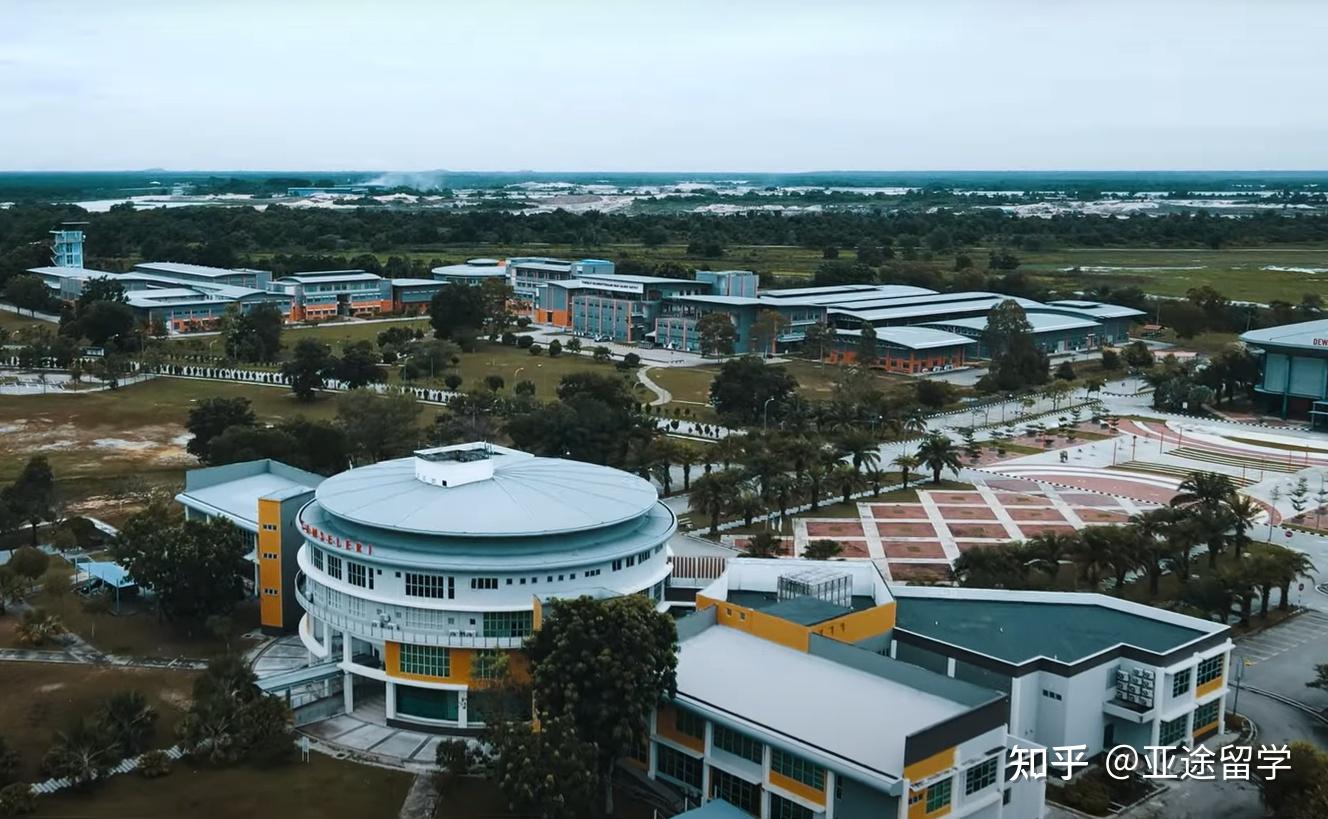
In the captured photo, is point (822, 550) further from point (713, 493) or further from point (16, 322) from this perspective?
point (16, 322)

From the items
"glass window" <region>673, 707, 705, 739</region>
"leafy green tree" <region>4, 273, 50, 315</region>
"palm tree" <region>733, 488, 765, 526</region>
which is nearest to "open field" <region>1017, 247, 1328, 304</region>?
"palm tree" <region>733, 488, 765, 526</region>

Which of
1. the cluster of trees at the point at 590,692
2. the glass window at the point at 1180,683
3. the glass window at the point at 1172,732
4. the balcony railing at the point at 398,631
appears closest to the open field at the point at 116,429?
the balcony railing at the point at 398,631

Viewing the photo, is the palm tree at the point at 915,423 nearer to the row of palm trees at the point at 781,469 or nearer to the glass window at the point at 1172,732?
the row of palm trees at the point at 781,469

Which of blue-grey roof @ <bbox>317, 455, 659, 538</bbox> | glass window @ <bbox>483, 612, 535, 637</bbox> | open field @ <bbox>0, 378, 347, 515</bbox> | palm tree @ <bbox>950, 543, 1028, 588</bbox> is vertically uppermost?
blue-grey roof @ <bbox>317, 455, 659, 538</bbox>

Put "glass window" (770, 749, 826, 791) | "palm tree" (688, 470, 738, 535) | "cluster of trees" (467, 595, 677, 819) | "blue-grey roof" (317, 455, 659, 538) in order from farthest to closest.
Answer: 1. "palm tree" (688, 470, 738, 535)
2. "blue-grey roof" (317, 455, 659, 538)
3. "cluster of trees" (467, 595, 677, 819)
4. "glass window" (770, 749, 826, 791)

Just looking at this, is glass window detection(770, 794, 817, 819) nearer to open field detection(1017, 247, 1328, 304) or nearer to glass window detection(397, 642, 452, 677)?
glass window detection(397, 642, 452, 677)

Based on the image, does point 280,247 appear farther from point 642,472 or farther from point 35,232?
point 642,472

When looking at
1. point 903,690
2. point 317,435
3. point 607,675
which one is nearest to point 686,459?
point 317,435
